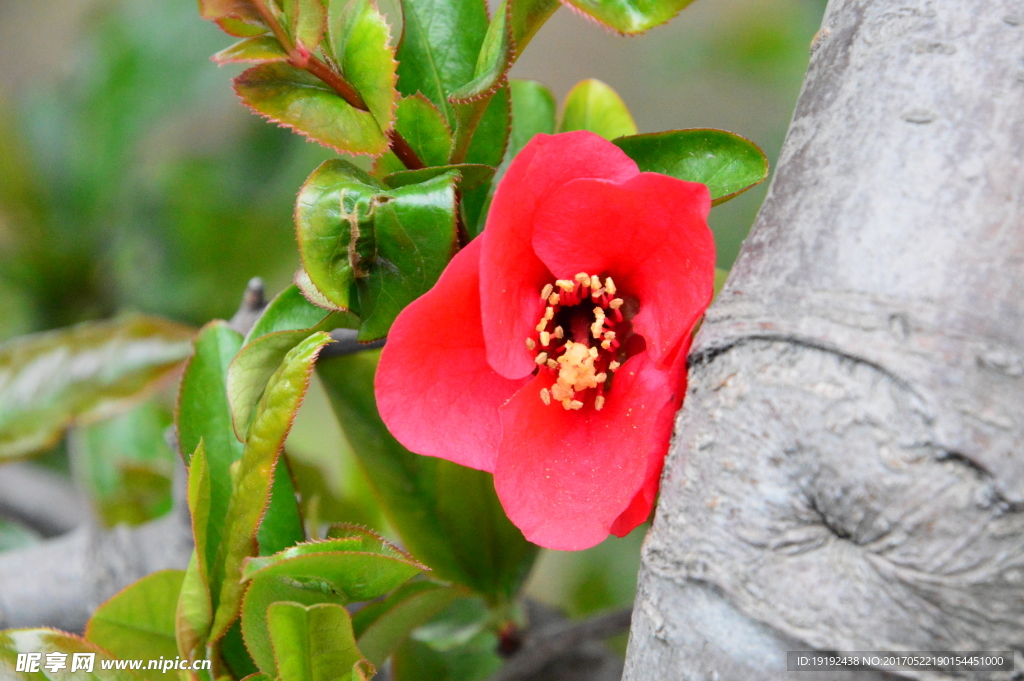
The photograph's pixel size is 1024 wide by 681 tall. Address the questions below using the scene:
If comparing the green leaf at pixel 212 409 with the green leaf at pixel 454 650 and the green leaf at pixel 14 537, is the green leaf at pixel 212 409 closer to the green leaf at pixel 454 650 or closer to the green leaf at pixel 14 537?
the green leaf at pixel 454 650

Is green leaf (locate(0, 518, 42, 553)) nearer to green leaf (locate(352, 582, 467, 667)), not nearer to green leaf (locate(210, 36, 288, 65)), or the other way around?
green leaf (locate(352, 582, 467, 667))

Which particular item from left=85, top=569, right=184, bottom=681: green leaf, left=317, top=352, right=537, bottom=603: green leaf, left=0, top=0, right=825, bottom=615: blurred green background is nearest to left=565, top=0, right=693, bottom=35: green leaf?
left=317, top=352, right=537, bottom=603: green leaf

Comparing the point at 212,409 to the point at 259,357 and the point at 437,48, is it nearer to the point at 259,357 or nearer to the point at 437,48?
the point at 259,357

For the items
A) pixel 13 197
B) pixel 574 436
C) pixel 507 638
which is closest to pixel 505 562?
pixel 507 638

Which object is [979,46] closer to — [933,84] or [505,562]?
[933,84]

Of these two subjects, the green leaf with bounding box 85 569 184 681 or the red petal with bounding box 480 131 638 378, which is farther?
the green leaf with bounding box 85 569 184 681
